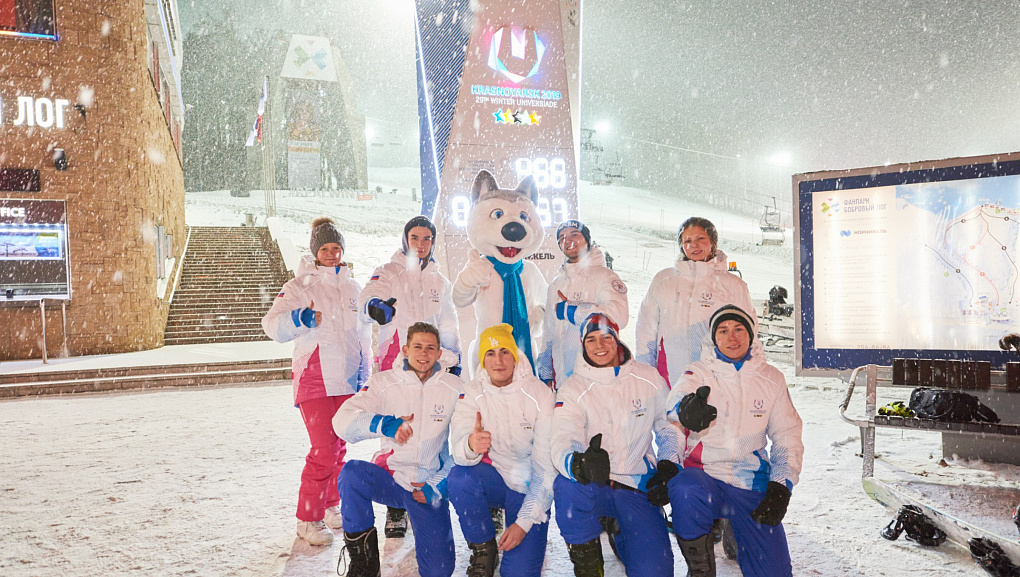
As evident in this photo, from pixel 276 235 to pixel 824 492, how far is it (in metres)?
16.8

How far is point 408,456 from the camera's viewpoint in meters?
2.90

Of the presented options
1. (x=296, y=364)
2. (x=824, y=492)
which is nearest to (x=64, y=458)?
(x=296, y=364)

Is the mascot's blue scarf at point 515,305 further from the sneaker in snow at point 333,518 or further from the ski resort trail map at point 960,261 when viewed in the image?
the ski resort trail map at point 960,261

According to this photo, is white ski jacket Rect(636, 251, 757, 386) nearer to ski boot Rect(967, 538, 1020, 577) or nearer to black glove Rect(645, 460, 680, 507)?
black glove Rect(645, 460, 680, 507)

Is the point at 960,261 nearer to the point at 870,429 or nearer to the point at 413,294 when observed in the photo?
the point at 870,429

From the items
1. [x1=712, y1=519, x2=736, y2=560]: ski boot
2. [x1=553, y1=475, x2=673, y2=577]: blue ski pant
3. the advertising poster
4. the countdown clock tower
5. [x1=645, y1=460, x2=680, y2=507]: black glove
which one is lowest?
[x1=712, y1=519, x2=736, y2=560]: ski boot

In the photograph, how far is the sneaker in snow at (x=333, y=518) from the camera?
11.5ft

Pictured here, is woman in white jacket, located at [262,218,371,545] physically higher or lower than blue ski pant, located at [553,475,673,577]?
higher

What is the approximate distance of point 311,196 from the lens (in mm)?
39250

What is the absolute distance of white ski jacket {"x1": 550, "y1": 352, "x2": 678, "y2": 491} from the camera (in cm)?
270

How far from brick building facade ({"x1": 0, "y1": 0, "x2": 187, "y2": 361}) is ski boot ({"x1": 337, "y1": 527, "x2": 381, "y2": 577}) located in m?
10.3

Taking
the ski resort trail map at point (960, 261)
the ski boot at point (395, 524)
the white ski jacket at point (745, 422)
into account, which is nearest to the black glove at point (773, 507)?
the white ski jacket at point (745, 422)

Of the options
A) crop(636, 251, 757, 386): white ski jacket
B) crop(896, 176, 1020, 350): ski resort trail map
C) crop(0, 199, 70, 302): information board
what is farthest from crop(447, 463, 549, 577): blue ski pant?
crop(0, 199, 70, 302): information board

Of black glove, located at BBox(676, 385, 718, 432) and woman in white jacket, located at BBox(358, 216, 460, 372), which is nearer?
black glove, located at BBox(676, 385, 718, 432)
